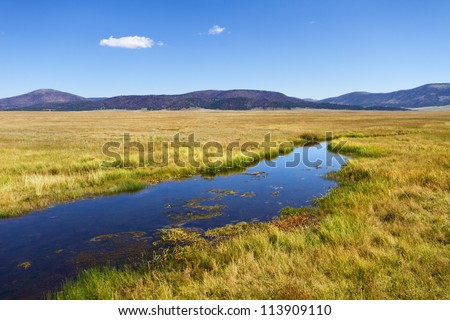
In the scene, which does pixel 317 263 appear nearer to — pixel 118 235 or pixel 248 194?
pixel 118 235

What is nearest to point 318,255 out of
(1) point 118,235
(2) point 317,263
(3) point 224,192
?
(2) point 317,263

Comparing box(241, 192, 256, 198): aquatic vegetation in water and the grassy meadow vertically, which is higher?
the grassy meadow

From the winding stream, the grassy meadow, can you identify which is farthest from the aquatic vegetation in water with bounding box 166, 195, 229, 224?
the grassy meadow

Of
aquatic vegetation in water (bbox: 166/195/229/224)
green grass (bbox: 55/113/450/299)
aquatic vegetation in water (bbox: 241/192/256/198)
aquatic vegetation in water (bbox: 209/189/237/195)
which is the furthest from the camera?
aquatic vegetation in water (bbox: 209/189/237/195)

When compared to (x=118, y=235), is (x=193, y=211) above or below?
below

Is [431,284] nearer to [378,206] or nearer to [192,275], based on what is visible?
[192,275]

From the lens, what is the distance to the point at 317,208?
547 inches

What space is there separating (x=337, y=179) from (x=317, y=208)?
24.3ft

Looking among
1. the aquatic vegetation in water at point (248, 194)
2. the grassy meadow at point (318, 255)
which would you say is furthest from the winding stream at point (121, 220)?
the grassy meadow at point (318, 255)

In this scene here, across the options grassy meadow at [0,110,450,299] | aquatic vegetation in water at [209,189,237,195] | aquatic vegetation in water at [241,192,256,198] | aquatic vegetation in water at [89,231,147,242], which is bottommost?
aquatic vegetation in water at [241,192,256,198]

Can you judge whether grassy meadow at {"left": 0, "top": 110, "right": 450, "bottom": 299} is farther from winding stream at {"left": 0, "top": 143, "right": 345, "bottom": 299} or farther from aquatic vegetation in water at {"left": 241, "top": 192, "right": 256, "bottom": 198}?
aquatic vegetation in water at {"left": 241, "top": 192, "right": 256, "bottom": 198}

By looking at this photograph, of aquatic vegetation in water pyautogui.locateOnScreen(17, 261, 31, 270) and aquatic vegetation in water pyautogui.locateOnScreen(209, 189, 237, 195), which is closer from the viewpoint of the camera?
aquatic vegetation in water pyautogui.locateOnScreen(17, 261, 31, 270)

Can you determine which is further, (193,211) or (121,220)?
(193,211)
